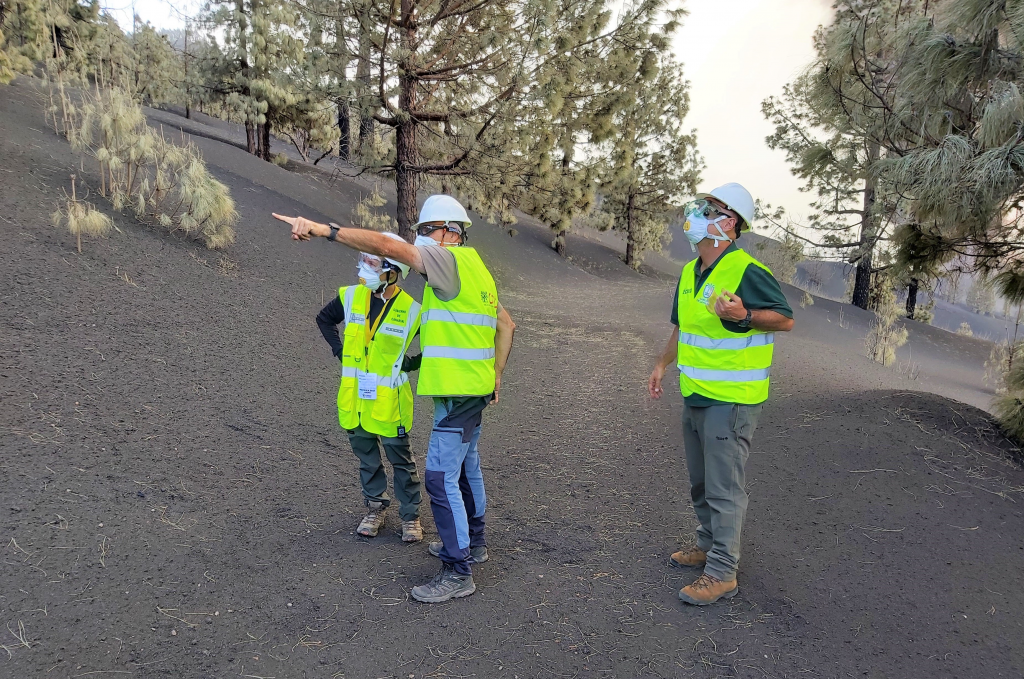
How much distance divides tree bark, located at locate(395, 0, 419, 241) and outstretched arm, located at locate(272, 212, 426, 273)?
23.9ft

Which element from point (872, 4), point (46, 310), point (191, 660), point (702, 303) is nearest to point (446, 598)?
point (191, 660)

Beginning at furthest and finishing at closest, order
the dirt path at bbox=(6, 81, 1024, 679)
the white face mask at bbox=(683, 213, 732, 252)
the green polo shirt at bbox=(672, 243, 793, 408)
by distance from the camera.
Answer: the white face mask at bbox=(683, 213, 732, 252)
the green polo shirt at bbox=(672, 243, 793, 408)
the dirt path at bbox=(6, 81, 1024, 679)

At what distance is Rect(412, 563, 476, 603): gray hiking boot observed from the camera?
130 inches

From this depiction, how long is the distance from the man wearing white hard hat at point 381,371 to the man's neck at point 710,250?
1.74 meters

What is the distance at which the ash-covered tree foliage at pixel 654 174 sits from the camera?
2155 cm

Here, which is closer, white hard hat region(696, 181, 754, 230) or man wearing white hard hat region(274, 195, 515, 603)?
man wearing white hard hat region(274, 195, 515, 603)

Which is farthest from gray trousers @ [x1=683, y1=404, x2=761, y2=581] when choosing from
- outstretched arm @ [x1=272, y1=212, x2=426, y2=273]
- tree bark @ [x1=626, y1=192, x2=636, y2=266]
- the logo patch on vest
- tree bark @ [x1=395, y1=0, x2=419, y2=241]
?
tree bark @ [x1=626, y1=192, x2=636, y2=266]

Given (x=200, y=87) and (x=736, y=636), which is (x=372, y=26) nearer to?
(x=200, y=87)

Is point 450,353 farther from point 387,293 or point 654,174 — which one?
point 654,174

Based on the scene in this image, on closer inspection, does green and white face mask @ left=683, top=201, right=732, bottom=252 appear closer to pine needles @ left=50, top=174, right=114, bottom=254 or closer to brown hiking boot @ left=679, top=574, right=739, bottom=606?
brown hiking boot @ left=679, top=574, right=739, bottom=606

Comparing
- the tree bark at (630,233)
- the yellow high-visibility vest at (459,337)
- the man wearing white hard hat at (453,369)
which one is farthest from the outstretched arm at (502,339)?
the tree bark at (630,233)

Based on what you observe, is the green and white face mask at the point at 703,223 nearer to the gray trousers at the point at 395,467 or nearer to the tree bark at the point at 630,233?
the gray trousers at the point at 395,467

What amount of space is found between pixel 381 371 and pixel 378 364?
5 cm

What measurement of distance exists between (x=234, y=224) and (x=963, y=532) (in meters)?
9.45
